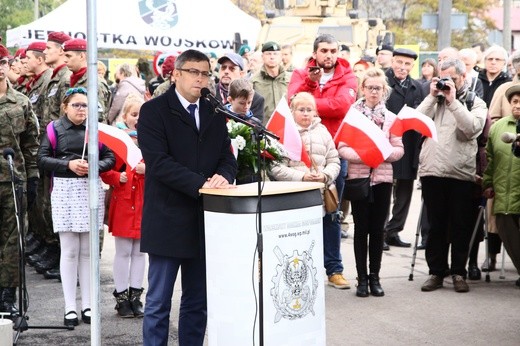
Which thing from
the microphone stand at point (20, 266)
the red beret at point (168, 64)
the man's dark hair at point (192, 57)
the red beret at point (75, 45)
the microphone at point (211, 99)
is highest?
the red beret at point (75, 45)

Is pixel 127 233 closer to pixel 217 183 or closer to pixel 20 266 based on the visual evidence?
pixel 20 266

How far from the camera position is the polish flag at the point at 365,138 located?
943 centimetres

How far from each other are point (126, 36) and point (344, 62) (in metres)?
5.19

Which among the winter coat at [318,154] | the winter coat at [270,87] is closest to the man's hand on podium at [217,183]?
the winter coat at [318,154]

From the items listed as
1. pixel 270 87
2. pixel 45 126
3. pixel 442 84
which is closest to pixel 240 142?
pixel 442 84

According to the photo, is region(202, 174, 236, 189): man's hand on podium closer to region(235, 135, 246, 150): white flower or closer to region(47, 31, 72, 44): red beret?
region(235, 135, 246, 150): white flower

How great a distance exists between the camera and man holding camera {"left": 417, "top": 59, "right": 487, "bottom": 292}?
31.7ft

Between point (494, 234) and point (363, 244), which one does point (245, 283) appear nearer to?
point (363, 244)

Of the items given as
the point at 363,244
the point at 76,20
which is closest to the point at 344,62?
the point at 363,244

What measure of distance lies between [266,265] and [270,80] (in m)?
6.61

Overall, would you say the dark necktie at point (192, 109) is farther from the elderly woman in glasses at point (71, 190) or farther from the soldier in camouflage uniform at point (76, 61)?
the soldier in camouflage uniform at point (76, 61)

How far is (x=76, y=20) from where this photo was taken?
1548 cm

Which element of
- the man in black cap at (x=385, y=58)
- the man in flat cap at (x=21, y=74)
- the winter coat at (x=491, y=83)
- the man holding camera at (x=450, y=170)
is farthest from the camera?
the man in black cap at (x=385, y=58)

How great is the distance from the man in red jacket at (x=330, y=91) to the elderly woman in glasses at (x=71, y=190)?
2.33 metres
